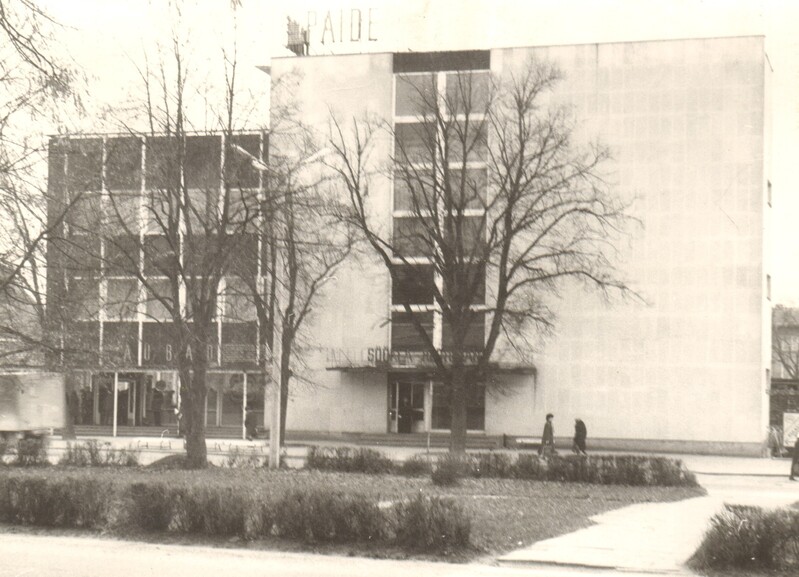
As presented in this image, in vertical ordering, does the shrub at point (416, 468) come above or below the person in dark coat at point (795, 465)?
above

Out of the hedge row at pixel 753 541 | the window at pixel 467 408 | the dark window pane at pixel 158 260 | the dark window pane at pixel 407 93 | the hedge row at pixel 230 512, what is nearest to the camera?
the hedge row at pixel 753 541

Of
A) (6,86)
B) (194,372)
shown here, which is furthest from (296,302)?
(6,86)

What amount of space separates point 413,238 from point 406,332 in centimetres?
834

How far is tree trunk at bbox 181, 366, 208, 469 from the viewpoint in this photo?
89.8ft

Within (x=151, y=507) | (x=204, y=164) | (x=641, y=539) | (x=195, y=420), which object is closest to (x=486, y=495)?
(x=641, y=539)

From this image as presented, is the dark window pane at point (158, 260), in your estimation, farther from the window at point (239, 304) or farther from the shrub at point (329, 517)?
the shrub at point (329, 517)

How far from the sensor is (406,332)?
5003 cm

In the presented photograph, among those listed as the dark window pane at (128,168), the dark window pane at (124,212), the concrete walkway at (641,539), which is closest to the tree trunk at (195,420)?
the dark window pane at (124,212)

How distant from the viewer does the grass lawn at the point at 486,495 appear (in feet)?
45.8

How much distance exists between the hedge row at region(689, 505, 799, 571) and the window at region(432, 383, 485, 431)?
35105mm

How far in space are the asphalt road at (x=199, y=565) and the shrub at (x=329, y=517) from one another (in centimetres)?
57

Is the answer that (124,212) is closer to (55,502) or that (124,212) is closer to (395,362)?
(55,502)

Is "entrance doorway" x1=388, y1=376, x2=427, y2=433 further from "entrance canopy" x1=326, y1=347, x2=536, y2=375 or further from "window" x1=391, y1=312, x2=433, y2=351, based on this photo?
"window" x1=391, y1=312, x2=433, y2=351

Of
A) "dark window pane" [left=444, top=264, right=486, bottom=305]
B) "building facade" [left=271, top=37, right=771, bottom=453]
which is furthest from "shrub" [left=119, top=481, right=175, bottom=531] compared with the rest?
"building facade" [left=271, top=37, right=771, bottom=453]
